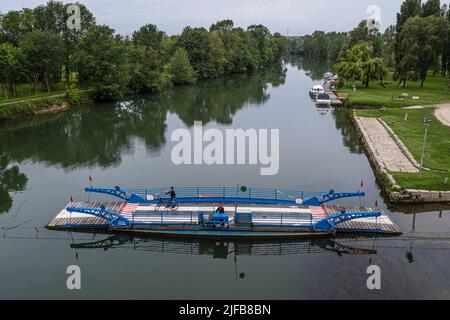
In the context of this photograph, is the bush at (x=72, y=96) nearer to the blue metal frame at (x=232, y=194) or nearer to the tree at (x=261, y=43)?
the blue metal frame at (x=232, y=194)

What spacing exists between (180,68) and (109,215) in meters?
66.5

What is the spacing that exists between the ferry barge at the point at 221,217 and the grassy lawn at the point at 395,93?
35.9 meters

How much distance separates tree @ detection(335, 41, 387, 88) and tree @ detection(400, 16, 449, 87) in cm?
566

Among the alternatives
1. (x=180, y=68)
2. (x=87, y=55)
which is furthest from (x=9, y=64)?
(x=180, y=68)

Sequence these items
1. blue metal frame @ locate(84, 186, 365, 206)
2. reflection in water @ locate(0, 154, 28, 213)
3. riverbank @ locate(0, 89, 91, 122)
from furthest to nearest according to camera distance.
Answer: riverbank @ locate(0, 89, 91, 122), reflection in water @ locate(0, 154, 28, 213), blue metal frame @ locate(84, 186, 365, 206)

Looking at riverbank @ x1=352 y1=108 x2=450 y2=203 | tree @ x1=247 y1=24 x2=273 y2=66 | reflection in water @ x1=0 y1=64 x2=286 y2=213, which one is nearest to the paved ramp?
riverbank @ x1=352 y1=108 x2=450 y2=203

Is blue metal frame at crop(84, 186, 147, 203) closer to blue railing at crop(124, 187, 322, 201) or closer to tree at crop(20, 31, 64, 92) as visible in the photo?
blue railing at crop(124, 187, 322, 201)

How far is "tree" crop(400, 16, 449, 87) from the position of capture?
60.2m

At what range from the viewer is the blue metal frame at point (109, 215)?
2286cm

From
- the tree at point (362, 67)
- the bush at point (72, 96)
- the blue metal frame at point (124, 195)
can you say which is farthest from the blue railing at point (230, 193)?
the tree at point (362, 67)

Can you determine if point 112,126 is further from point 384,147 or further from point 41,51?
point 384,147

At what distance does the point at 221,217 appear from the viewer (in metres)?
22.5

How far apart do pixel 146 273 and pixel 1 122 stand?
139 feet

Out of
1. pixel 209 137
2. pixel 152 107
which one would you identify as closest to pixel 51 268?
pixel 209 137
